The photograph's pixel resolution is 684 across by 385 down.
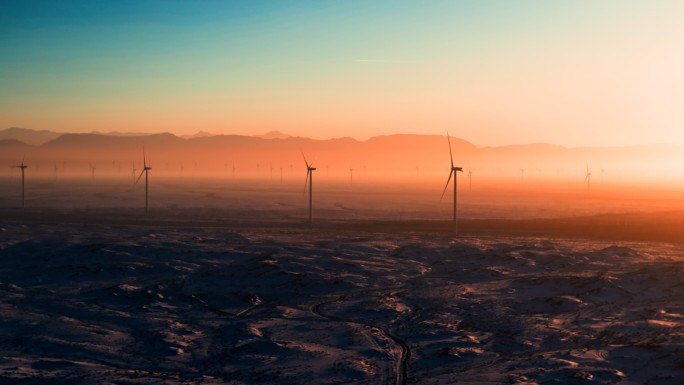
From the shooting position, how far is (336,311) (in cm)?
4672

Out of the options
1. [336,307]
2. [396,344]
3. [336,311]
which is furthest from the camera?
[336,307]

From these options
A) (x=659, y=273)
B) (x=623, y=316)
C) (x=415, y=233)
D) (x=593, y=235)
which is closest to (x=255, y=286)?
(x=623, y=316)

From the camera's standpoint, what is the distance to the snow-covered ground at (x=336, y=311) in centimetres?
3297

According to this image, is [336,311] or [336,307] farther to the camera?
[336,307]

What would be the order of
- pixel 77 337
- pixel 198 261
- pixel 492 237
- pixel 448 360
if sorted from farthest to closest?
1. pixel 492 237
2. pixel 198 261
3. pixel 77 337
4. pixel 448 360

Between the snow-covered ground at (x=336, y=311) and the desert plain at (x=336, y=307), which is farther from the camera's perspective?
the desert plain at (x=336, y=307)

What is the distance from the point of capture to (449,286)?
55.2 m

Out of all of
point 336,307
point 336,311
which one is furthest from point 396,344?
point 336,307

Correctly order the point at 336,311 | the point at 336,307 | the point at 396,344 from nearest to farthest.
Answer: the point at 396,344 < the point at 336,311 < the point at 336,307

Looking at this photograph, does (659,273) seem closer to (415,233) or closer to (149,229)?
(415,233)

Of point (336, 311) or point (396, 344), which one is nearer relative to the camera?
point (396, 344)

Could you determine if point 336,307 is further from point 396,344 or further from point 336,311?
point 396,344

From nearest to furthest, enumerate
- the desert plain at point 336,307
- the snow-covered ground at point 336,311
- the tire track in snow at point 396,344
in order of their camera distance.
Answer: the tire track in snow at point 396,344 < the snow-covered ground at point 336,311 < the desert plain at point 336,307

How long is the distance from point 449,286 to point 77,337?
95.3 ft
